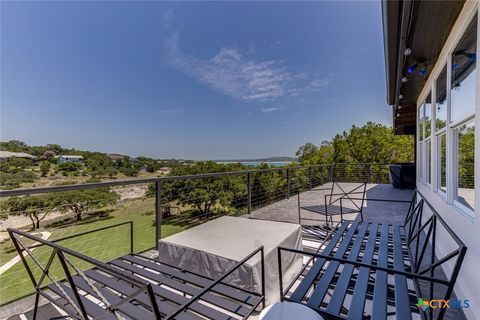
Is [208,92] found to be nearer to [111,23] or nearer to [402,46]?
[111,23]

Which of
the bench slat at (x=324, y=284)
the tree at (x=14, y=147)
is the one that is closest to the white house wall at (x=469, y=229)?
the bench slat at (x=324, y=284)

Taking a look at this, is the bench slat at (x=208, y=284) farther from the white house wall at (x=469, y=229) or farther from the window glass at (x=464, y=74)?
the window glass at (x=464, y=74)

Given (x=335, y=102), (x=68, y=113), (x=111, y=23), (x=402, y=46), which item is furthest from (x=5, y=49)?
(x=335, y=102)

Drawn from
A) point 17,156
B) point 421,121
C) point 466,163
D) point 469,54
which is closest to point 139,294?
point 466,163

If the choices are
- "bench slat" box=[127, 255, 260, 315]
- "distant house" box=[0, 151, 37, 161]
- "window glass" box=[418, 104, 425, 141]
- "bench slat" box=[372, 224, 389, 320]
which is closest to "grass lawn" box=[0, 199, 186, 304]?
"bench slat" box=[127, 255, 260, 315]

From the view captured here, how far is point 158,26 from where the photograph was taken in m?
14.3

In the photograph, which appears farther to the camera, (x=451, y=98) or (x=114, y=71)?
(x=114, y=71)

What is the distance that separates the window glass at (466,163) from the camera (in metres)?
1.86

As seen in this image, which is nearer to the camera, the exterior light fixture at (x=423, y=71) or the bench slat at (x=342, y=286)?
the bench slat at (x=342, y=286)

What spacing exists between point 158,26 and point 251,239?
15771 millimetres

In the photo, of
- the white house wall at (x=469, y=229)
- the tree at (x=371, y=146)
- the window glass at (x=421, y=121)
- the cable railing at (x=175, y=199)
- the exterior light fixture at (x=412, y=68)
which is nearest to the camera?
the white house wall at (x=469, y=229)

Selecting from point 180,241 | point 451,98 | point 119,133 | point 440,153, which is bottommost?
point 180,241

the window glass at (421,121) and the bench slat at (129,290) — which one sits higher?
the window glass at (421,121)

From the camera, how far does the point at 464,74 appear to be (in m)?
2.12
